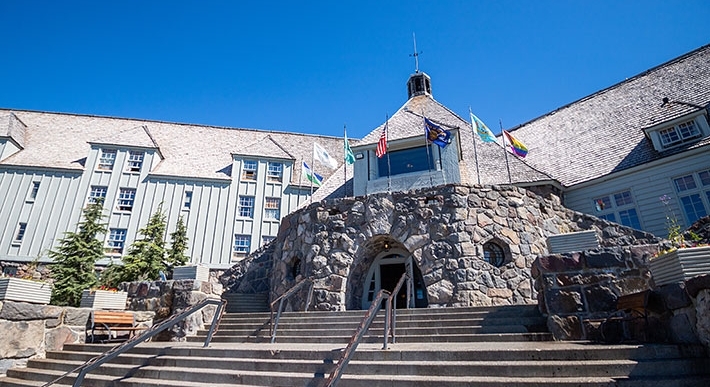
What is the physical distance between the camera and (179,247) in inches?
704

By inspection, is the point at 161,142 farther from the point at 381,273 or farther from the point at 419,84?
the point at 381,273

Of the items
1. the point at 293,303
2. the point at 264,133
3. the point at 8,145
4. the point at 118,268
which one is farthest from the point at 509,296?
the point at 8,145

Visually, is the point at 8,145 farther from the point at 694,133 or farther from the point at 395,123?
the point at 694,133

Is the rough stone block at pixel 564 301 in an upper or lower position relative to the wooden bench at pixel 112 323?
upper

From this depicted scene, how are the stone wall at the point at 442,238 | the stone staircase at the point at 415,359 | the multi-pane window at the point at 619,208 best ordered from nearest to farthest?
the stone staircase at the point at 415,359 → the stone wall at the point at 442,238 → the multi-pane window at the point at 619,208

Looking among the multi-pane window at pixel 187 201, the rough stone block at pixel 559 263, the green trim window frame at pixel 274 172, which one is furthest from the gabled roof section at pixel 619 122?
the multi-pane window at pixel 187 201

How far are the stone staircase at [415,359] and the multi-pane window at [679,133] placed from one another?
10454 millimetres

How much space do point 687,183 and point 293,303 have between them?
42.8 ft

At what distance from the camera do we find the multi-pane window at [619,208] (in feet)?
41.4

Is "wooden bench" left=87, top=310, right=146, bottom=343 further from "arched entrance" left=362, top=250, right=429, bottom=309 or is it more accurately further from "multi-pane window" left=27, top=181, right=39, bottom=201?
"multi-pane window" left=27, top=181, right=39, bottom=201

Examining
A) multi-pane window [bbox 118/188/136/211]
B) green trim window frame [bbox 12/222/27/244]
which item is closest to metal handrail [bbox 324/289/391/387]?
multi-pane window [bbox 118/188/136/211]

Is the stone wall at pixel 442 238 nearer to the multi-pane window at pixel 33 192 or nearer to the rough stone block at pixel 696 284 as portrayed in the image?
the rough stone block at pixel 696 284

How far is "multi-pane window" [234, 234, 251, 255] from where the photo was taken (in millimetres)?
20778

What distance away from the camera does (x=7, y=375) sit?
605 centimetres
